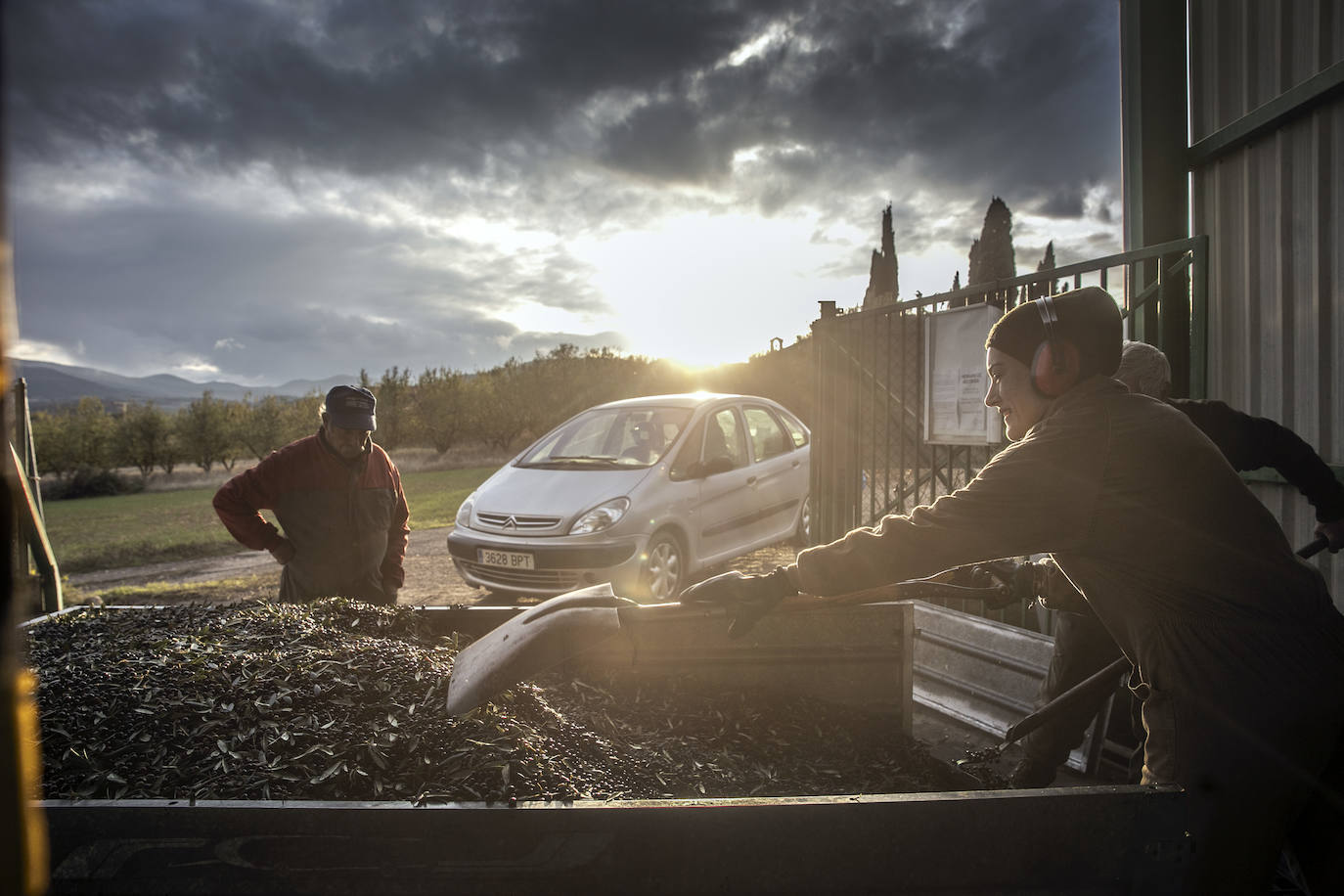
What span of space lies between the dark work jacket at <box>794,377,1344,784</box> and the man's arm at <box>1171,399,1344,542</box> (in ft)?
4.98

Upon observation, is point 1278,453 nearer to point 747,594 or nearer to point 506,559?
point 747,594

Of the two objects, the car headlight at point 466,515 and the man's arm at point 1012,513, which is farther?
the car headlight at point 466,515

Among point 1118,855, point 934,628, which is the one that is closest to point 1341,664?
point 1118,855

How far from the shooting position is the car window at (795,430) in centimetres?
821

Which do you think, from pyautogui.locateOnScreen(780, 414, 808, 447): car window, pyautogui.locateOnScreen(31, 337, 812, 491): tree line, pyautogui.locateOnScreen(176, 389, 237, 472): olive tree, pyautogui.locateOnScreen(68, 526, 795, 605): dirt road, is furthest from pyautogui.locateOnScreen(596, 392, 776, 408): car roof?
pyautogui.locateOnScreen(176, 389, 237, 472): olive tree

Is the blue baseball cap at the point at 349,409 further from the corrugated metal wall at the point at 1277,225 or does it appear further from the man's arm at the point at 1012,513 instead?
the corrugated metal wall at the point at 1277,225

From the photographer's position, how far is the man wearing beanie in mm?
1595

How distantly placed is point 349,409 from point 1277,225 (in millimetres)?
4941

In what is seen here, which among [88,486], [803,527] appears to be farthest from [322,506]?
[88,486]

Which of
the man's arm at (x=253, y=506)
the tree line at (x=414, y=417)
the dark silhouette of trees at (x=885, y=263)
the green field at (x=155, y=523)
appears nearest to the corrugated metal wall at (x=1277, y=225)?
the man's arm at (x=253, y=506)

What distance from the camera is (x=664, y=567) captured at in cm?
636

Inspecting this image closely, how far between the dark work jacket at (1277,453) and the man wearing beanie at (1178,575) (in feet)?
5.05

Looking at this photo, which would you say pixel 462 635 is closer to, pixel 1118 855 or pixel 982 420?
pixel 1118 855

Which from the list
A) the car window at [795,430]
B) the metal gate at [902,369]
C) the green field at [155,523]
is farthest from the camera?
the green field at [155,523]
